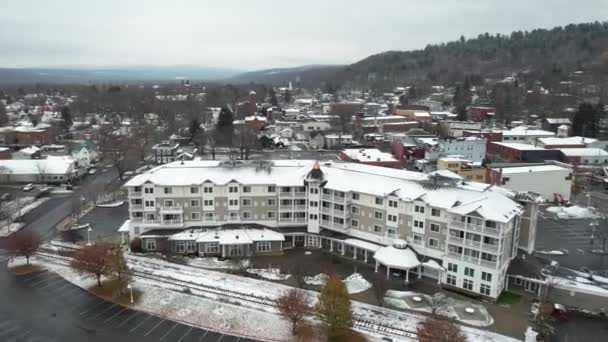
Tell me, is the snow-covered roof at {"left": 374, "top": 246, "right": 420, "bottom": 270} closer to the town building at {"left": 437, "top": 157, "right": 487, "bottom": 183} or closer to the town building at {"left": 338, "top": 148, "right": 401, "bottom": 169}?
the town building at {"left": 437, "top": 157, "right": 487, "bottom": 183}

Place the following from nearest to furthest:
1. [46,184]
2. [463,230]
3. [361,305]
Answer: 1. [361,305]
2. [463,230]
3. [46,184]

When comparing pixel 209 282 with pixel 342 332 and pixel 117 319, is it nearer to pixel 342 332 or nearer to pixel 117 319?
pixel 117 319

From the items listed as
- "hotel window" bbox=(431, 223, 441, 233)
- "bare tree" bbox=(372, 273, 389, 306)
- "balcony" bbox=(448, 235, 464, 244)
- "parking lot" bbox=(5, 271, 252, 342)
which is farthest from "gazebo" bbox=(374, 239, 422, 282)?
"parking lot" bbox=(5, 271, 252, 342)

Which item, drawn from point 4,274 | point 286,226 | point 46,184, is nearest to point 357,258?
point 286,226

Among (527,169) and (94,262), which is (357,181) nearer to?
(94,262)

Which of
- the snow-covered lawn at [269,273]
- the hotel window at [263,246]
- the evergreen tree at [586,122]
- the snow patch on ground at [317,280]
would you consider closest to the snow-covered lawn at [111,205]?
the hotel window at [263,246]

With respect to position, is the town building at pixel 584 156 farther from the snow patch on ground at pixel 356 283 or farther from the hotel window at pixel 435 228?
the snow patch on ground at pixel 356 283
